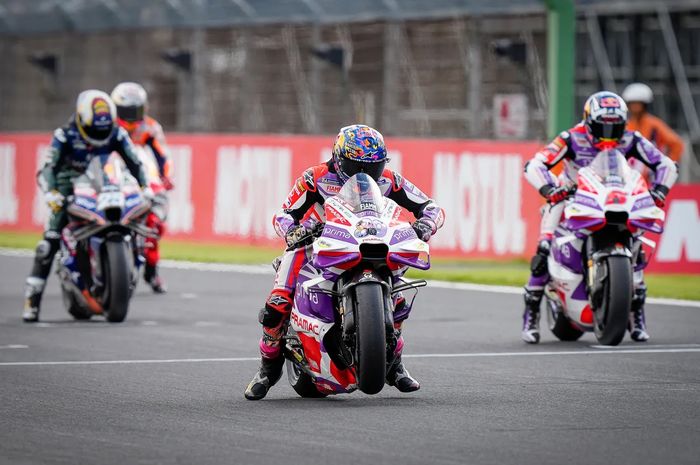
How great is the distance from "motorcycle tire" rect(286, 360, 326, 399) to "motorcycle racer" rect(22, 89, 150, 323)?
5475 mm

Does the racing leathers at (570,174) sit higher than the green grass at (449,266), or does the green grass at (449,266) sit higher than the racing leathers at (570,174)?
the racing leathers at (570,174)

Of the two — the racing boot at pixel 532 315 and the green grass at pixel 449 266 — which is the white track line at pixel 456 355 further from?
the green grass at pixel 449 266

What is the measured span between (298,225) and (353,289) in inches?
26.0

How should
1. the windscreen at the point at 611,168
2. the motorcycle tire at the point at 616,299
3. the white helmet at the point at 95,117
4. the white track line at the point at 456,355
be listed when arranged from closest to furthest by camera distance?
the white track line at the point at 456,355, the motorcycle tire at the point at 616,299, the windscreen at the point at 611,168, the white helmet at the point at 95,117

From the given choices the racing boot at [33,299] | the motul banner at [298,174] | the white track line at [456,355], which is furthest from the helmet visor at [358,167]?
the motul banner at [298,174]

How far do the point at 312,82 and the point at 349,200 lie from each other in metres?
23.0

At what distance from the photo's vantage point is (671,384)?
35.1 feet

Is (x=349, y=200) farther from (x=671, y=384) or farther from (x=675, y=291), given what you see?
(x=675, y=291)

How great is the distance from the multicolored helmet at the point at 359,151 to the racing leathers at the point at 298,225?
0.58 ft

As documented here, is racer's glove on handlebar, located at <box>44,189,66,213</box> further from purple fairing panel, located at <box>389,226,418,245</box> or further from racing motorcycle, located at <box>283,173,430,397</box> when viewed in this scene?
purple fairing panel, located at <box>389,226,418,245</box>

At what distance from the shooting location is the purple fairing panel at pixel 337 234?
30.9 feet

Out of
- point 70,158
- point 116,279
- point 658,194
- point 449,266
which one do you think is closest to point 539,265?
point 658,194

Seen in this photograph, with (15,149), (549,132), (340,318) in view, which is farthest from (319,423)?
(15,149)

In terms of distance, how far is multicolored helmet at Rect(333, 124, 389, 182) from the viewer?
9742 millimetres
